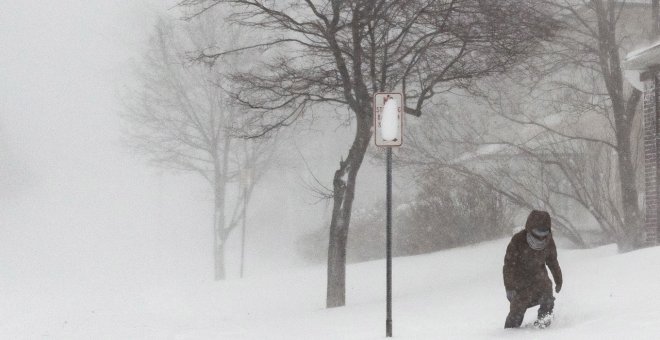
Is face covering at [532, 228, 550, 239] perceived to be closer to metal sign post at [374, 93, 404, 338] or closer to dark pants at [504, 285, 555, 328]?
dark pants at [504, 285, 555, 328]

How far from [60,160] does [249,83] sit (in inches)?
2838

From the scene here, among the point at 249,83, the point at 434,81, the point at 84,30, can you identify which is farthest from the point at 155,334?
the point at 84,30

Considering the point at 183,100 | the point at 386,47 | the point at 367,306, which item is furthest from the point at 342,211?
the point at 183,100

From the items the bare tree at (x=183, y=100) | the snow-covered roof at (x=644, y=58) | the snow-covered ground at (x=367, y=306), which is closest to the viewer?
the snow-covered ground at (x=367, y=306)

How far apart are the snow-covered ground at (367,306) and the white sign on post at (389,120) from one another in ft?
7.28

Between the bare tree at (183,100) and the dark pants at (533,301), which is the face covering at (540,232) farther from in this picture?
the bare tree at (183,100)

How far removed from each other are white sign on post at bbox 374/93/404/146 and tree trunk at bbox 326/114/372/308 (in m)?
5.04

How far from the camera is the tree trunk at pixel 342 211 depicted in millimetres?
14062

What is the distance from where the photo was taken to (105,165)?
7950 cm

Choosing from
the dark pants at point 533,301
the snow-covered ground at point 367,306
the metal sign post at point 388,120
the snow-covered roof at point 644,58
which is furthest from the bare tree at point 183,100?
the dark pants at point 533,301

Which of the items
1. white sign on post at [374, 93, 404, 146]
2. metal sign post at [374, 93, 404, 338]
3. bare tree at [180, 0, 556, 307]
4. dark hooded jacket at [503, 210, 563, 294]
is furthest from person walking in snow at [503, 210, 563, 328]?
Answer: bare tree at [180, 0, 556, 307]

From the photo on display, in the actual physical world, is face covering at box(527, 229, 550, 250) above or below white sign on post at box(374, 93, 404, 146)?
below

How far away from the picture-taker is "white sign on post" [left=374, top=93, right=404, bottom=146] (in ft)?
29.2

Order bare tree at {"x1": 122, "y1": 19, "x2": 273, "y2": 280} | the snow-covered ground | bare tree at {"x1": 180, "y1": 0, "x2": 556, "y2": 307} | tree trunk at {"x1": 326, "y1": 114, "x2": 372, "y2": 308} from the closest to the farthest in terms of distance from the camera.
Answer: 1. the snow-covered ground
2. bare tree at {"x1": 180, "y1": 0, "x2": 556, "y2": 307}
3. tree trunk at {"x1": 326, "y1": 114, "x2": 372, "y2": 308}
4. bare tree at {"x1": 122, "y1": 19, "x2": 273, "y2": 280}
